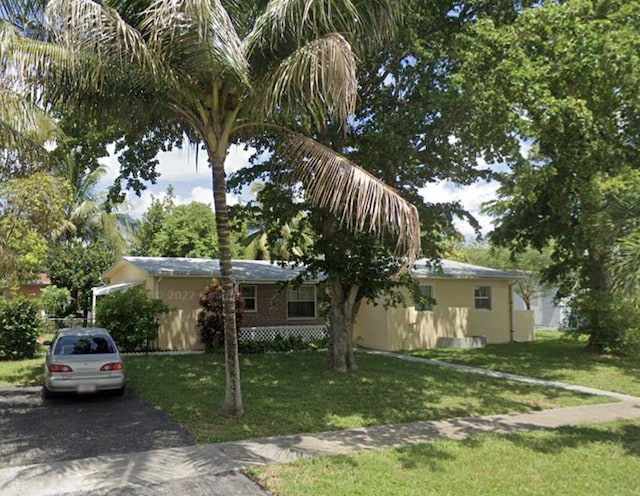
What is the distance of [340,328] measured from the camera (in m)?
14.3

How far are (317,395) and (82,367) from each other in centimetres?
460

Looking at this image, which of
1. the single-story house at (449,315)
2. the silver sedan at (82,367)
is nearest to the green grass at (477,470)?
the silver sedan at (82,367)

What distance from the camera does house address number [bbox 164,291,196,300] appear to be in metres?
19.3

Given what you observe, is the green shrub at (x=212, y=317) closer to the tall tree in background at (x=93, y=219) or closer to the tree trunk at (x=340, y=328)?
the tree trunk at (x=340, y=328)

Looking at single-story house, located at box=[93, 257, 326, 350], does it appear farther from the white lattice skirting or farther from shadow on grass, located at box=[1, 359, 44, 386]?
shadow on grass, located at box=[1, 359, 44, 386]

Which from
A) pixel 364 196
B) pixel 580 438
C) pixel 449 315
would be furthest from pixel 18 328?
pixel 580 438

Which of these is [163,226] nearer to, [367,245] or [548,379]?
[367,245]

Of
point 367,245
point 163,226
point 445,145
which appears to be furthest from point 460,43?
point 163,226

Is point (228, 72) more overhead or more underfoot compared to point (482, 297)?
more overhead

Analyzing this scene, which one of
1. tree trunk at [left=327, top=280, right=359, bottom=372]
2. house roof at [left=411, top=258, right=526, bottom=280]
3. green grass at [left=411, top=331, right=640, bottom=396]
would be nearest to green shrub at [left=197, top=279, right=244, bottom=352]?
tree trunk at [left=327, top=280, right=359, bottom=372]

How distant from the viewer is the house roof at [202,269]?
1884 cm

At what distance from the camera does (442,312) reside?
72.5ft

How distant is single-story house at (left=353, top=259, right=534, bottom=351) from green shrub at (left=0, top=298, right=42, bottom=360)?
11.5 m

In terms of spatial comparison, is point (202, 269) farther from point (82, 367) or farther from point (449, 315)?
point (449, 315)
